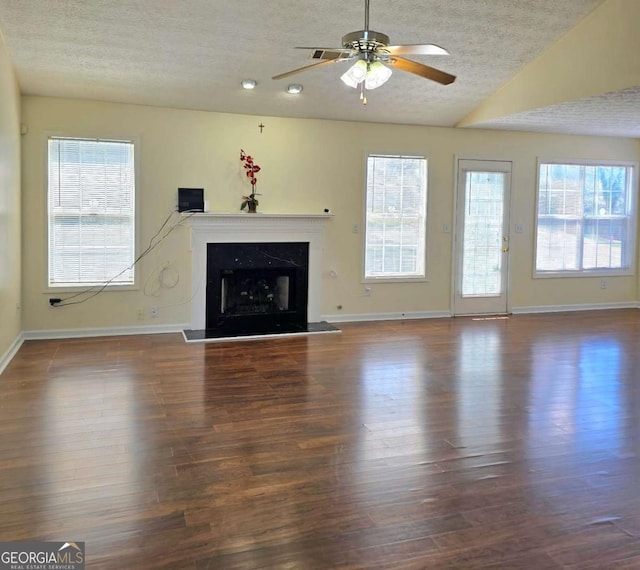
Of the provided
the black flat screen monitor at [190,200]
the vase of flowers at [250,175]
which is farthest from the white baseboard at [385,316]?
the black flat screen monitor at [190,200]

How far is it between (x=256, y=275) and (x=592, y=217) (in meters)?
5.11

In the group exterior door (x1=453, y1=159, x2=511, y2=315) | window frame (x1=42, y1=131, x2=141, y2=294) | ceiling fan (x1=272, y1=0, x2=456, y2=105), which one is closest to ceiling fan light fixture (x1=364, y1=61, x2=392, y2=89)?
ceiling fan (x1=272, y1=0, x2=456, y2=105)

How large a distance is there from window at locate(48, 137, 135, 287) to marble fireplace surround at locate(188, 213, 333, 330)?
2.33ft

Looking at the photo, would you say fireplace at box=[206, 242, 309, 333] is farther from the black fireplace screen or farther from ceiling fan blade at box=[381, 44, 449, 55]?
ceiling fan blade at box=[381, 44, 449, 55]

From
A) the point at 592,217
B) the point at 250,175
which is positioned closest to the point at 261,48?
the point at 250,175

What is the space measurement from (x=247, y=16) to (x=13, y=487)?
12.7 ft

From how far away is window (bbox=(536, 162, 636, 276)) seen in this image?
804cm

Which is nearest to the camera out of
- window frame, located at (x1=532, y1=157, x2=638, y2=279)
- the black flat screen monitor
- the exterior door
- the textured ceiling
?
the textured ceiling

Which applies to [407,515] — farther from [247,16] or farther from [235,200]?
[235,200]

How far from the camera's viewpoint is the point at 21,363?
196 inches

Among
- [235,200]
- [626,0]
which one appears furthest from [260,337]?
[626,0]

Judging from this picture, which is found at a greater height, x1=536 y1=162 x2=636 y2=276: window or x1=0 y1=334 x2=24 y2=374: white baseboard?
x1=536 y1=162 x2=636 y2=276: window

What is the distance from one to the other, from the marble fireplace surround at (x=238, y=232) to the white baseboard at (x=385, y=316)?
775mm

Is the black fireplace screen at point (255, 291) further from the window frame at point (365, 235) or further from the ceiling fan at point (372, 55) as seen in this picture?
the ceiling fan at point (372, 55)
